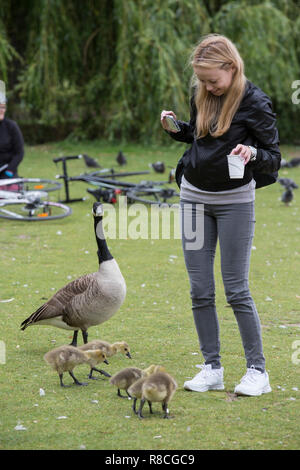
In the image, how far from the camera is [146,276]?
7691 millimetres

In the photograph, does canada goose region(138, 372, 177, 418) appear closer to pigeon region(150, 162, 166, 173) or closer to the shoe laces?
the shoe laces

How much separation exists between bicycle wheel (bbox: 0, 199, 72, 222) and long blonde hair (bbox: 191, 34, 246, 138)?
6572 mm

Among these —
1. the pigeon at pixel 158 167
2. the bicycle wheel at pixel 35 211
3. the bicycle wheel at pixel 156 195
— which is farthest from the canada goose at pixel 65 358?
the pigeon at pixel 158 167

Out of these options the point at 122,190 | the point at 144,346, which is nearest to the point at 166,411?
the point at 144,346

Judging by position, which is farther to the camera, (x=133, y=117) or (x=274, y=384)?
(x=133, y=117)

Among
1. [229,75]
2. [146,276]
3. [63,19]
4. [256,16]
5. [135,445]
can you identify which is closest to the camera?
[135,445]

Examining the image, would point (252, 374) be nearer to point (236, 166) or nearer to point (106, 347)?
point (106, 347)

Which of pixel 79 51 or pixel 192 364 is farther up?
pixel 79 51

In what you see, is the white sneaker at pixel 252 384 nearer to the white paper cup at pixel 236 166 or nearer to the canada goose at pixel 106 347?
the canada goose at pixel 106 347

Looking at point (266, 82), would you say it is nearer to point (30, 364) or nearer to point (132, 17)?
point (132, 17)

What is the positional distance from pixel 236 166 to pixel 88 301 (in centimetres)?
177

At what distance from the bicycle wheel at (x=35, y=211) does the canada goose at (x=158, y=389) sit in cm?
674

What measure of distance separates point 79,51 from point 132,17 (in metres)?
1.57

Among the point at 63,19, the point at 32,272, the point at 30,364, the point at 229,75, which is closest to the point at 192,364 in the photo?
the point at 30,364
